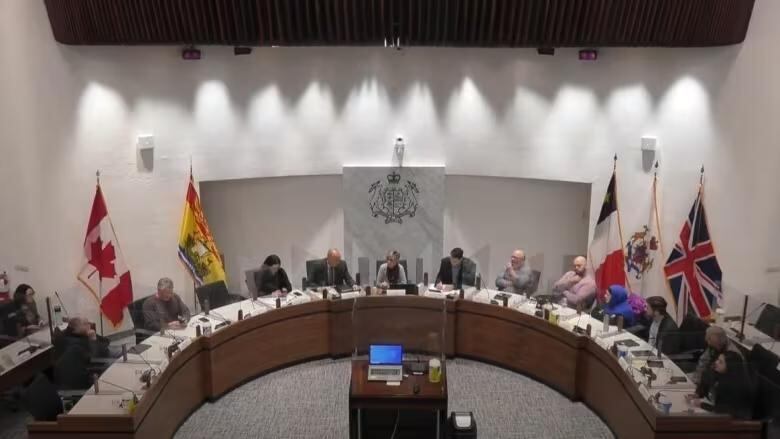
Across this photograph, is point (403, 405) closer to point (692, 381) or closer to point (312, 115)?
point (692, 381)

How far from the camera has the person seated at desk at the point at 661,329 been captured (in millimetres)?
6383

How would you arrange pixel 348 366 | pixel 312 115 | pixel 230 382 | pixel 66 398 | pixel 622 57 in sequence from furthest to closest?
pixel 312 115, pixel 622 57, pixel 348 366, pixel 230 382, pixel 66 398

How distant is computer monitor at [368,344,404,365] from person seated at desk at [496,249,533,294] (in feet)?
9.54

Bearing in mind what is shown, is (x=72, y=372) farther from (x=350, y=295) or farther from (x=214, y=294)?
(x=350, y=295)

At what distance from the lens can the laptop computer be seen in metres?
6.05

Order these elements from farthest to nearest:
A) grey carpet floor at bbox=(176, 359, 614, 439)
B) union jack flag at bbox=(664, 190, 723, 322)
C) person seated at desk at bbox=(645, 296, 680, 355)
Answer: union jack flag at bbox=(664, 190, 723, 322)
grey carpet floor at bbox=(176, 359, 614, 439)
person seated at desk at bbox=(645, 296, 680, 355)

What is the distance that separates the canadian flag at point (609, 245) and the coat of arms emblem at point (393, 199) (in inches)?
101

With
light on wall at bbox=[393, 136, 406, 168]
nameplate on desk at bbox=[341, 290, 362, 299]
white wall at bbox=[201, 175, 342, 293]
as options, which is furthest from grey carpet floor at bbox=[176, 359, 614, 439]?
light on wall at bbox=[393, 136, 406, 168]

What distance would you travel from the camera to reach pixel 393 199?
9.73 meters

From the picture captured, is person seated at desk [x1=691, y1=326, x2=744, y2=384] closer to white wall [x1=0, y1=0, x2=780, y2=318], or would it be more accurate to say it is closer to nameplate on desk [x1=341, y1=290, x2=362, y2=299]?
white wall [x1=0, y1=0, x2=780, y2=318]

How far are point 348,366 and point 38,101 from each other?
494 cm

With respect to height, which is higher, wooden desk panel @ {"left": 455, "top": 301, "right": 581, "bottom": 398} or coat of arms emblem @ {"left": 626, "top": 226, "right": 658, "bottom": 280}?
coat of arms emblem @ {"left": 626, "top": 226, "right": 658, "bottom": 280}

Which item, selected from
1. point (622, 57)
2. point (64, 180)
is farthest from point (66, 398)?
point (622, 57)

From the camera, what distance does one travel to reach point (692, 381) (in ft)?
19.4
